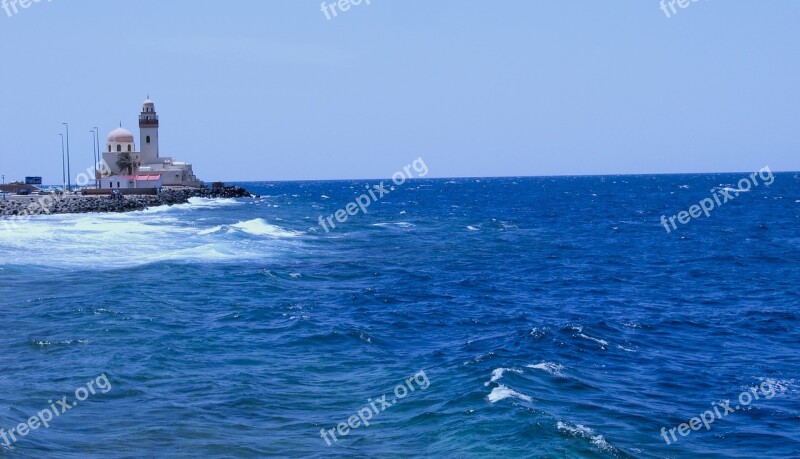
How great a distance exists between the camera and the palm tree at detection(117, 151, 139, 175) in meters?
107

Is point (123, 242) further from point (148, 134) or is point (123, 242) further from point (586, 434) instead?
point (148, 134)

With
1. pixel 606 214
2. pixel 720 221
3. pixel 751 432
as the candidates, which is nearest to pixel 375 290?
pixel 751 432

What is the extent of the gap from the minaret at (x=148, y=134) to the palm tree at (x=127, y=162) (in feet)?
4.96

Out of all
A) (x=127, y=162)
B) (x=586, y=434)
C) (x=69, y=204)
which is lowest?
(x=586, y=434)

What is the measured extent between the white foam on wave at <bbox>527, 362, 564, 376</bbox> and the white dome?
3890 inches

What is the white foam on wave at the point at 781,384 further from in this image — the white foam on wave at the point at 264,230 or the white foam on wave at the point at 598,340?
the white foam on wave at the point at 264,230

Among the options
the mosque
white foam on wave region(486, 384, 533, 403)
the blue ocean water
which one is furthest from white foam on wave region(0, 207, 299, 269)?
the mosque

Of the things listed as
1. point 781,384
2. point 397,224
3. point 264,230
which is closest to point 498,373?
point 781,384

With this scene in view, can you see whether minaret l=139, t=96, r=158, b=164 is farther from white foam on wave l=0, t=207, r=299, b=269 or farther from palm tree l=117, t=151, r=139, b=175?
white foam on wave l=0, t=207, r=299, b=269

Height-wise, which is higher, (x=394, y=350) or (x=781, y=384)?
(x=394, y=350)

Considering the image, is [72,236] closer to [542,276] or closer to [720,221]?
[542,276]

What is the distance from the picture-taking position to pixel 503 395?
1631 cm

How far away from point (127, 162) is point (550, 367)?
9778 cm

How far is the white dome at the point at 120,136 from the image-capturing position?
10862 centimetres
